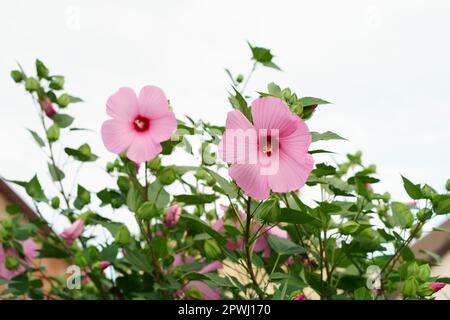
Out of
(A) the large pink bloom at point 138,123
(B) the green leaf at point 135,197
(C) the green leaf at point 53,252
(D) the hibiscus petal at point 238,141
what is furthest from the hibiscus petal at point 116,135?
(C) the green leaf at point 53,252

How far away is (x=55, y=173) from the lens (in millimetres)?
1089

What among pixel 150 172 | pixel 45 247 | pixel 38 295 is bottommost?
pixel 38 295

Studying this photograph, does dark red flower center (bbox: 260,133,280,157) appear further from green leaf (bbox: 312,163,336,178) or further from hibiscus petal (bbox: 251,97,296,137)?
green leaf (bbox: 312,163,336,178)

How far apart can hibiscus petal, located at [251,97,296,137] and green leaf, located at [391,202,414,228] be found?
0.37 meters

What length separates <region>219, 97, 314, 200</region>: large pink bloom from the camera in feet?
1.63

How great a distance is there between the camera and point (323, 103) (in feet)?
1.86

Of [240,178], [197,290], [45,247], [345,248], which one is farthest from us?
[45,247]

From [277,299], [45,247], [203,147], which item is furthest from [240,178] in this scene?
[45,247]

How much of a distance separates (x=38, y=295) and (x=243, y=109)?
0.77 metres

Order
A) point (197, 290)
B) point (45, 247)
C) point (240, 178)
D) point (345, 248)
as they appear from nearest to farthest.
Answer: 1. point (240, 178)
2. point (345, 248)
3. point (197, 290)
4. point (45, 247)

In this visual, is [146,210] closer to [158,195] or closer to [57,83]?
[158,195]

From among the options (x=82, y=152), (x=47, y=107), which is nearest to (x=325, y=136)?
(x=82, y=152)

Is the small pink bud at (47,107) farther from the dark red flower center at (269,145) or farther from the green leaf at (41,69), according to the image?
the dark red flower center at (269,145)
